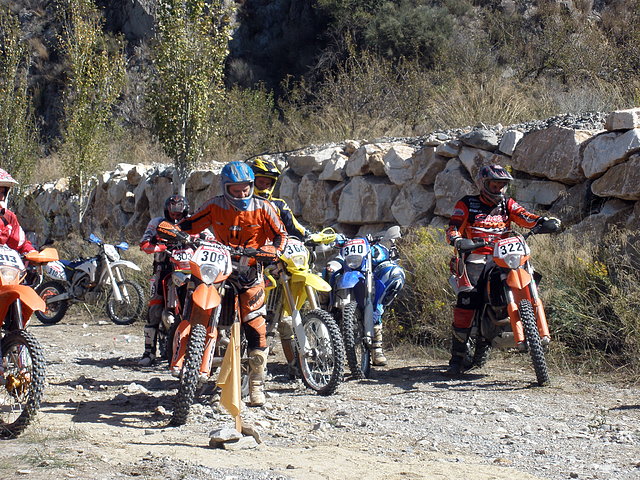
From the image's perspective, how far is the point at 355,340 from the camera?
759 cm

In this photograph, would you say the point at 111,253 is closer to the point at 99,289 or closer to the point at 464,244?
the point at 99,289

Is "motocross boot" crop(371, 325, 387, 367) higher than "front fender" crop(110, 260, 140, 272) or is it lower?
lower

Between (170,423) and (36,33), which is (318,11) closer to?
(36,33)

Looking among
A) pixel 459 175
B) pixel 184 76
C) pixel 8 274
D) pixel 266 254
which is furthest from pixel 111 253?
pixel 8 274

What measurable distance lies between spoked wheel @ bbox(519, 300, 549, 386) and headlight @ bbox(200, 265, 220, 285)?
8.60ft

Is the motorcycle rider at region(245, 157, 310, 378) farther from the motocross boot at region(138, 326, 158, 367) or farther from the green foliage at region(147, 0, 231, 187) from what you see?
the green foliage at region(147, 0, 231, 187)

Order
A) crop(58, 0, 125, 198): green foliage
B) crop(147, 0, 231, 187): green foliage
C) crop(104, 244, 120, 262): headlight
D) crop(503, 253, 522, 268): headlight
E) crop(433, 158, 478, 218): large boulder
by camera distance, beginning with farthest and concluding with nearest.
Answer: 1. crop(58, 0, 125, 198): green foliage
2. crop(147, 0, 231, 187): green foliage
3. crop(104, 244, 120, 262): headlight
4. crop(433, 158, 478, 218): large boulder
5. crop(503, 253, 522, 268): headlight

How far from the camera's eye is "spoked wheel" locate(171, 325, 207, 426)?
5629 mm

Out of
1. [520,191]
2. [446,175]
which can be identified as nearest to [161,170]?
[446,175]

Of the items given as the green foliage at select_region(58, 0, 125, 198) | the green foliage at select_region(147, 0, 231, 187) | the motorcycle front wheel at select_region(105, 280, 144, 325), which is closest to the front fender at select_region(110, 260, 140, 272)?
the motorcycle front wheel at select_region(105, 280, 144, 325)

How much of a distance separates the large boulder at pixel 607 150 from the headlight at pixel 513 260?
8.34 ft

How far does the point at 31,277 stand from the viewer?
7895 millimetres

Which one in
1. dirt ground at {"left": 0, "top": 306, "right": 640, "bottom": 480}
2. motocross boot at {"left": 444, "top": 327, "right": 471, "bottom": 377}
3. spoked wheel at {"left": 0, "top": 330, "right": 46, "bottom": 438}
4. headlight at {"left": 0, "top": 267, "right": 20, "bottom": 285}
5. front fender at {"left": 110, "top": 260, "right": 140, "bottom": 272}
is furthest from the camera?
front fender at {"left": 110, "top": 260, "right": 140, "bottom": 272}

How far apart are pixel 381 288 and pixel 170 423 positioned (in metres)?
2.72
